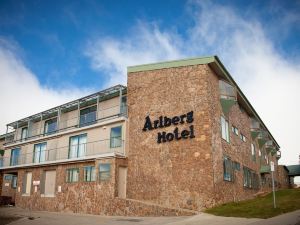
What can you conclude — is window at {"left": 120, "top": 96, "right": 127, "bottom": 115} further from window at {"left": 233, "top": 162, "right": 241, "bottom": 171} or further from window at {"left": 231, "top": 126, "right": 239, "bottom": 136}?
window at {"left": 233, "top": 162, "right": 241, "bottom": 171}

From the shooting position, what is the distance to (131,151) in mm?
23859

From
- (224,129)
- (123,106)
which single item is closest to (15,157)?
(123,106)

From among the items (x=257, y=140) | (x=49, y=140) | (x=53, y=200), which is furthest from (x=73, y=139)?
(x=257, y=140)

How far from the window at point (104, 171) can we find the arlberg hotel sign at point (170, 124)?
13.6ft

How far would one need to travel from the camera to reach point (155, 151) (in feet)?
73.9

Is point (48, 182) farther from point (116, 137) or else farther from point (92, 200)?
point (116, 137)

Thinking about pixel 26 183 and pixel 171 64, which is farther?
pixel 26 183

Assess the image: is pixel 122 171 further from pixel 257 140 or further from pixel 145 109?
pixel 257 140

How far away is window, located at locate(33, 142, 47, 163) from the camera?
31.6 m

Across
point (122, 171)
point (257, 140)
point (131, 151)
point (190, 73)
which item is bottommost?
point (122, 171)

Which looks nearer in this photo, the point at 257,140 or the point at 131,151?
the point at 131,151

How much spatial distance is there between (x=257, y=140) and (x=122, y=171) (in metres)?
20.4

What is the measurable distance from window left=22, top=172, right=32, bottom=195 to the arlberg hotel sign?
15.4 meters

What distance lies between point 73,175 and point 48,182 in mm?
4390
